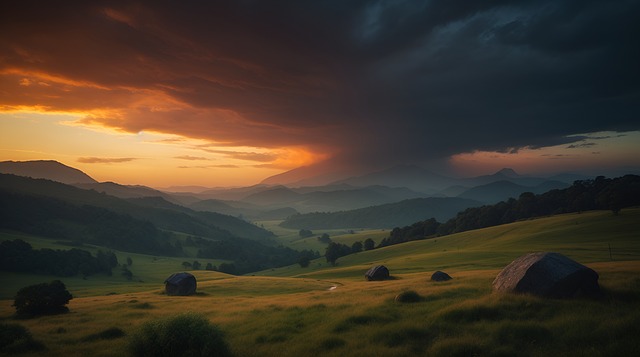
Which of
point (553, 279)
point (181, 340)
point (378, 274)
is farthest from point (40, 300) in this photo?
point (553, 279)

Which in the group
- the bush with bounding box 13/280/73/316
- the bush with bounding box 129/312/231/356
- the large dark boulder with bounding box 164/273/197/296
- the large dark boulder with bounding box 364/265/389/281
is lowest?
the large dark boulder with bounding box 364/265/389/281

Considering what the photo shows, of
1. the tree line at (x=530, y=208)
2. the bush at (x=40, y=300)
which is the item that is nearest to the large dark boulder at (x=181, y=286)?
the bush at (x=40, y=300)

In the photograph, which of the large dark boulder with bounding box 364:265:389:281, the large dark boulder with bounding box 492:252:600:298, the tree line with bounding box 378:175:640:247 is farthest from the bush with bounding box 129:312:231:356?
the tree line with bounding box 378:175:640:247

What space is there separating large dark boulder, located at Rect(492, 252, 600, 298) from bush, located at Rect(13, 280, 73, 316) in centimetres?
4543

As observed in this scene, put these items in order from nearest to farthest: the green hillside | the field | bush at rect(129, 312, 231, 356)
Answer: the field
bush at rect(129, 312, 231, 356)
the green hillside

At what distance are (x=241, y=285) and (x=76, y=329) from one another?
4095cm

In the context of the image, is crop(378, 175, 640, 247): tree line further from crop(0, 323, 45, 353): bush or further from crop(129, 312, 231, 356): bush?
crop(0, 323, 45, 353): bush

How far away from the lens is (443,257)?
79.2 meters

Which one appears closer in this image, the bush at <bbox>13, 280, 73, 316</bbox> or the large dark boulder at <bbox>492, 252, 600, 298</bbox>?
the large dark boulder at <bbox>492, 252, 600, 298</bbox>

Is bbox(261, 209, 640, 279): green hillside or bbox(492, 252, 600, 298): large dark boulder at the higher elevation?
bbox(492, 252, 600, 298): large dark boulder

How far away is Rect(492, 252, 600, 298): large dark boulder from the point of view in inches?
809

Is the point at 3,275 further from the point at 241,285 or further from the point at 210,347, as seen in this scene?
the point at 210,347

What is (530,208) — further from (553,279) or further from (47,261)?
(47,261)

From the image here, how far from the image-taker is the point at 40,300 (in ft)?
121
